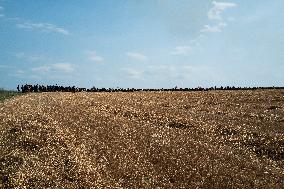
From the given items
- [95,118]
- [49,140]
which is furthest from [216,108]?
[49,140]

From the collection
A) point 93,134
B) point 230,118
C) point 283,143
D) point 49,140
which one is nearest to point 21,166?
point 49,140

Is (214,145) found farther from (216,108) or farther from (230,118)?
(216,108)

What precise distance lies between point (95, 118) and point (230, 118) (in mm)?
11115

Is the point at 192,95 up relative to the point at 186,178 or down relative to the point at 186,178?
up

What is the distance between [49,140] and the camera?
30.7m

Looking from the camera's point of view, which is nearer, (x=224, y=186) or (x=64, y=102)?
(x=224, y=186)

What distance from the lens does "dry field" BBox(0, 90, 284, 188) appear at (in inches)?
961

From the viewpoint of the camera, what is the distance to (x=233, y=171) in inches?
1008

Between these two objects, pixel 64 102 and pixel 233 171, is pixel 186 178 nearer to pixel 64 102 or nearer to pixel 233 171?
pixel 233 171

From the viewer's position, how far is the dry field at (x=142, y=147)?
24.4 metres

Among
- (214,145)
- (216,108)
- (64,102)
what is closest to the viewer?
(214,145)

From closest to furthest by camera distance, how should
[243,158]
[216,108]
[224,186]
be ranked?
[224,186]
[243,158]
[216,108]

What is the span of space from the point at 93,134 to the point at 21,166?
7838 millimetres

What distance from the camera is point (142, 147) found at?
29750 mm
